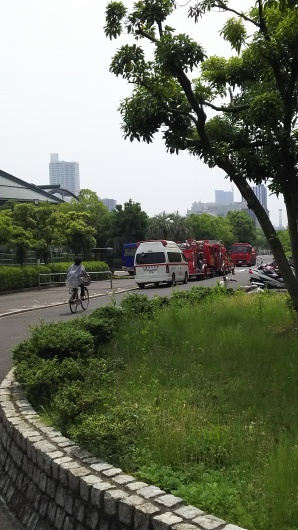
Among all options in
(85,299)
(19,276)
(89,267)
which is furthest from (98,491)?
(89,267)

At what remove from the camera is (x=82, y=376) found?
6.20m

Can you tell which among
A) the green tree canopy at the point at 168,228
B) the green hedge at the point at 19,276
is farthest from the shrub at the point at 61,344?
the green tree canopy at the point at 168,228

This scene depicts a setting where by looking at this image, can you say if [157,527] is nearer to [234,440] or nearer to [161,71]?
[234,440]

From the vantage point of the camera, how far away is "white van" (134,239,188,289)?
98.5 ft

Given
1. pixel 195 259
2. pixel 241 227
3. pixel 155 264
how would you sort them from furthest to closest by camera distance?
pixel 241 227
pixel 195 259
pixel 155 264

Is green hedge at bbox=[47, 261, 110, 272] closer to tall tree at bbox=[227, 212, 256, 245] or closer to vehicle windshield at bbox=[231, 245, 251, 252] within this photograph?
vehicle windshield at bbox=[231, 245, 251, 252]

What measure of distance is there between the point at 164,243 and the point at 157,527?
2800 centimetres

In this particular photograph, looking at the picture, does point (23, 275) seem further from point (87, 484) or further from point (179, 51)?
point (87, 484)

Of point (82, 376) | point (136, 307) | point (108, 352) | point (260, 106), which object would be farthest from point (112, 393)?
point (136, 307)

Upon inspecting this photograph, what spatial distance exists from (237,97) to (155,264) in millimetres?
20550

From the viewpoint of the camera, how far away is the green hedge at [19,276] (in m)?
30.1

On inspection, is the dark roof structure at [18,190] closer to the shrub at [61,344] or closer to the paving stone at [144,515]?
the shrub at [61,344]

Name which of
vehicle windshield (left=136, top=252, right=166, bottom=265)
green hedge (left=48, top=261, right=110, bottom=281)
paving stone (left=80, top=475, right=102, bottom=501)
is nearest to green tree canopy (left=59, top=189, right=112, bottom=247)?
green hedge (left=48, top=261, right=110, bottom=281)

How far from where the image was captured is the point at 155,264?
29969 millimetres
